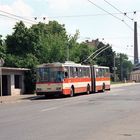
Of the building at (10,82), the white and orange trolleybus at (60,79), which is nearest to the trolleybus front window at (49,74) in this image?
the white and orange trolleybus at (60,79)

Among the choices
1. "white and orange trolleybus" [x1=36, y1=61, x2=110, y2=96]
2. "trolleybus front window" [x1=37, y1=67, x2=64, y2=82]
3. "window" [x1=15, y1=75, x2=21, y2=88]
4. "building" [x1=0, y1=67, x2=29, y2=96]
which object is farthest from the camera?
"window" [x1=15, y1=75, x2=21, y2=88]

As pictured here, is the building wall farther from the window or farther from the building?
the window

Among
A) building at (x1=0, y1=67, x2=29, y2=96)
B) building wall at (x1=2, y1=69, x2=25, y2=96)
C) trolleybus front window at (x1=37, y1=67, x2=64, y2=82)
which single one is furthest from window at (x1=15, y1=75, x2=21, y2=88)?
trolleybus front window at (x1=37, y1=67, x2=64, y2=82)

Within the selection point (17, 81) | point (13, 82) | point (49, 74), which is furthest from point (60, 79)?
point (17, 81)

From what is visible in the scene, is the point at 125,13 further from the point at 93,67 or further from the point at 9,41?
the point at 9,41

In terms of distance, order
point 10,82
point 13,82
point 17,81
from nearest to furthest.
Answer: point 10,82, point 13,82, point 17,81

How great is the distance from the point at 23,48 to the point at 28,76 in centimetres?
A: 2090

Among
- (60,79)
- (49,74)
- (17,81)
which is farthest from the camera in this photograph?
(17,81)

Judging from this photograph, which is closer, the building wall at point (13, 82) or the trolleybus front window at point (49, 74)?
the trolleybus front window at point (49, 74)

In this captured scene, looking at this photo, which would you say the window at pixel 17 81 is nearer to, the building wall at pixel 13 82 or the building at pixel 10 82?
the building wall at pixel 13 82

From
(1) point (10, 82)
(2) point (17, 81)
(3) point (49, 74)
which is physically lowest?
(1) point (10, 82)

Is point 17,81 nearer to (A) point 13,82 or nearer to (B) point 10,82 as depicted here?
(A) point 13,82

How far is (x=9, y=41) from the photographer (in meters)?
71.8

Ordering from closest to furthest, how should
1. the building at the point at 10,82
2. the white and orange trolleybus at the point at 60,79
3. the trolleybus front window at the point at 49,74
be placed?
the white and orange trolleybus at the point at 60,79
the trolleybus front window at the point at 49,74
the building at the point at 10,82
